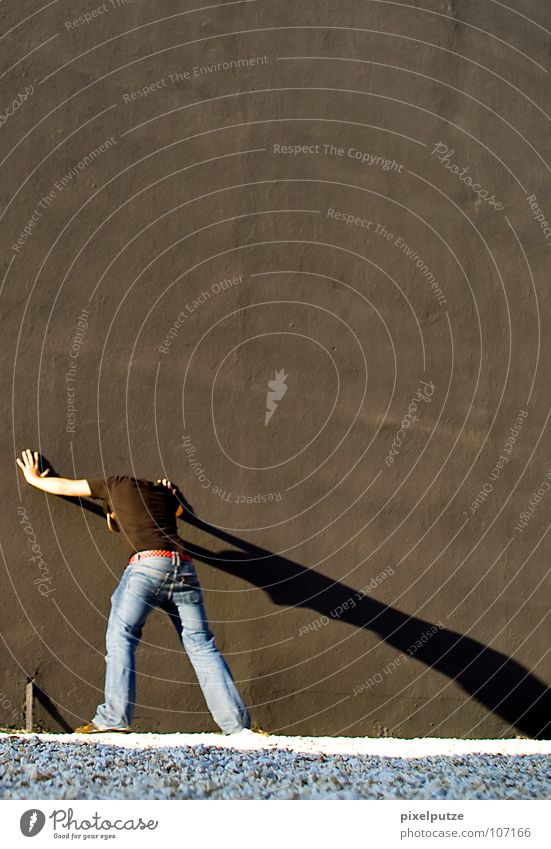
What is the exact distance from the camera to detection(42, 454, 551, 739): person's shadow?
20.5ft

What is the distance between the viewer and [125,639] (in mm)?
5926

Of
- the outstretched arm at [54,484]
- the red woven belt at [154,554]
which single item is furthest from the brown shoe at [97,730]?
the outstretched arm at [54,484]

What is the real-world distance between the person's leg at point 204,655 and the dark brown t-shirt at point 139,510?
21 cm

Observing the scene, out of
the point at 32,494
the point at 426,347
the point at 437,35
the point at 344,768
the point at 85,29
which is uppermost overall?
the point at 437,35

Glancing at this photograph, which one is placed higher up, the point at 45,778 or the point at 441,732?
the point at 441,732

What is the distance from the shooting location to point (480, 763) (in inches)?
206

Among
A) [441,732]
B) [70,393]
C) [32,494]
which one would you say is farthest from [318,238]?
[441,732]

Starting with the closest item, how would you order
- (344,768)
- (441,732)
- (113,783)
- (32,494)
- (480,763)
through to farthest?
(113,783)
(344,768)
(480,763)
(32,494)
(441,732)

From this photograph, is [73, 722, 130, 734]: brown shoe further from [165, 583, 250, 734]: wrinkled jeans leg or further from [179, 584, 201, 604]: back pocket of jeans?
[179, 584, 201, 604]: back pocket of jeans

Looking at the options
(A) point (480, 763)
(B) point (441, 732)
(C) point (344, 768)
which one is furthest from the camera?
(B) point (441, 732)

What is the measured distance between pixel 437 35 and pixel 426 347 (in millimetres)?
2017

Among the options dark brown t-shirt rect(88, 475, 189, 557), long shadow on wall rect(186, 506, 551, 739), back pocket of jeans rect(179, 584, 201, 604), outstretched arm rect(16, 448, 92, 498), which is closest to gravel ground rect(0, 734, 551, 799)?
back pocket of jeans rect(179, 584, 201, 604)

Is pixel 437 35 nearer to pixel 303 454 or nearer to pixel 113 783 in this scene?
pixel 303 454

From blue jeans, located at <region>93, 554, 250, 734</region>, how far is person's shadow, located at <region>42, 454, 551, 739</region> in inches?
14.2
